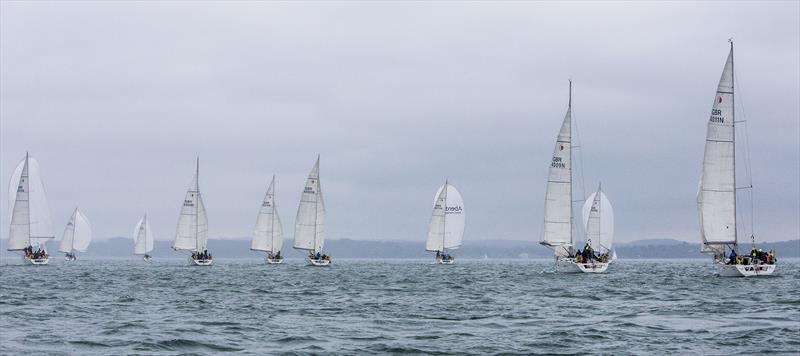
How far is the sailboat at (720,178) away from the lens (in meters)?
53.7

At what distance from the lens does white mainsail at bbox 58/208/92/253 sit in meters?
135

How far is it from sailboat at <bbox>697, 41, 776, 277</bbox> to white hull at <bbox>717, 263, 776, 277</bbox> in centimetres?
88

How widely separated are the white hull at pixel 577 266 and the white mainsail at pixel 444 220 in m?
47.2

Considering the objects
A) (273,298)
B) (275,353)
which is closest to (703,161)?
(273,298)

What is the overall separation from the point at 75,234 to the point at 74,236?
0.37m

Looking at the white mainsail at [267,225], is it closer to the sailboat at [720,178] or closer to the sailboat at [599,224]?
the sailboat at [599,224]

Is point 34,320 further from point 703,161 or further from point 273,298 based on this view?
point 703,161

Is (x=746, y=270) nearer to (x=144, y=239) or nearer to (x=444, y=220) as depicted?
(x=444, y=220)

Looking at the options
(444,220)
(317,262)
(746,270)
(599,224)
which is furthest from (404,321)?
(444,220)

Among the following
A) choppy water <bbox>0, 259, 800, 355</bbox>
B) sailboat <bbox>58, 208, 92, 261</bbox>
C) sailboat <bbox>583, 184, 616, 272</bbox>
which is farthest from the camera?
sailboat <bbox>58, 208, 92, 261</bbox>

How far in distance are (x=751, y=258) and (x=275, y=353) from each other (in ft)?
126

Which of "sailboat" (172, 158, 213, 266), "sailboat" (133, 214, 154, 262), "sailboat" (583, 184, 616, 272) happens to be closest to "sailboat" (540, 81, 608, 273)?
"sailboat" (583, 184, 616, 272)

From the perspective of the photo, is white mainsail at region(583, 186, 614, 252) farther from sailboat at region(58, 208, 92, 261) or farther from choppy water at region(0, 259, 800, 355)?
sailboat at region(58, 208, 92, 261)

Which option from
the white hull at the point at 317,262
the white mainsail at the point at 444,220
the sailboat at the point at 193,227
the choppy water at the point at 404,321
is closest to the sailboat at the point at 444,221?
the white mainsail at the point at 444,220
